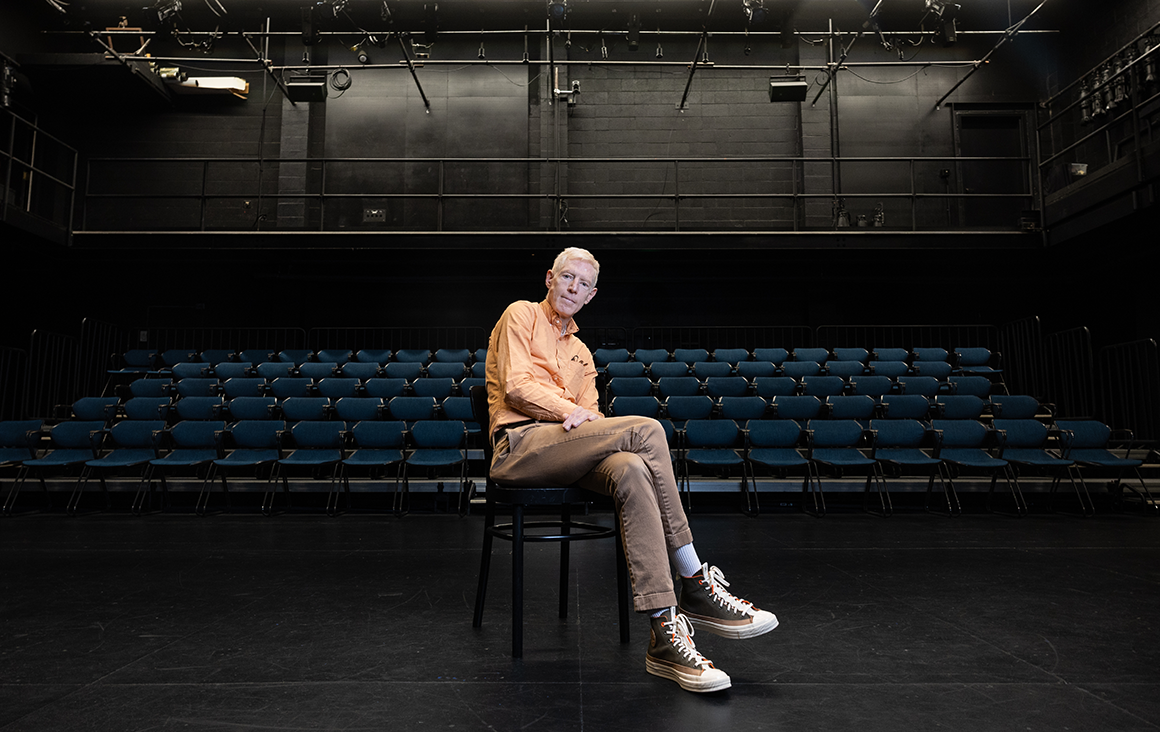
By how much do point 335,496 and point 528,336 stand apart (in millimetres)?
4367

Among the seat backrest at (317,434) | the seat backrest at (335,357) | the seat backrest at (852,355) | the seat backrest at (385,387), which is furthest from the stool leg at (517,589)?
the seat backrest at (852,355)

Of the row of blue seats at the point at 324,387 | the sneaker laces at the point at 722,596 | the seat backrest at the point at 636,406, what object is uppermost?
the row of blue seats at the point at 324,387

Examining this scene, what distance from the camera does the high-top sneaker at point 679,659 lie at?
1.61 m

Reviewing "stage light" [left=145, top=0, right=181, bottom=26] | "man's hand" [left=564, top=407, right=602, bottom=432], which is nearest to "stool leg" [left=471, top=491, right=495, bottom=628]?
"man's hand" [left=564, top=407, right=602, bottom=432]

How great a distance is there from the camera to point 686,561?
188 cm

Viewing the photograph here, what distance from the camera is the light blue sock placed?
6.15 ft

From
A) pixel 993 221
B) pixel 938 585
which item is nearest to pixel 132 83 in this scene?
pixel 938 585

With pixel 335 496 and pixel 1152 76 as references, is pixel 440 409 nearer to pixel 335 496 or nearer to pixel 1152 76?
pixel 335 496

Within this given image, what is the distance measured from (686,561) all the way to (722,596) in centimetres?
15

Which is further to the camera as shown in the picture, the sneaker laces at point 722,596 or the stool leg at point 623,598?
the stool leg at point 623,598

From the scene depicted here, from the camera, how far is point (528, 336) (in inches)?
84.0

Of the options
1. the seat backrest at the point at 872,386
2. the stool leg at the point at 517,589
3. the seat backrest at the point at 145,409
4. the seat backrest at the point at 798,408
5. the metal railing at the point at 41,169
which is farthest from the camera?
the metal railing at the point at 41,169

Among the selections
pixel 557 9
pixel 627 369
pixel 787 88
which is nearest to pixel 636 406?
pixel 627 369

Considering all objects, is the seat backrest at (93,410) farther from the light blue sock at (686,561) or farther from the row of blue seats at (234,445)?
the light blue sock at (686,561)
